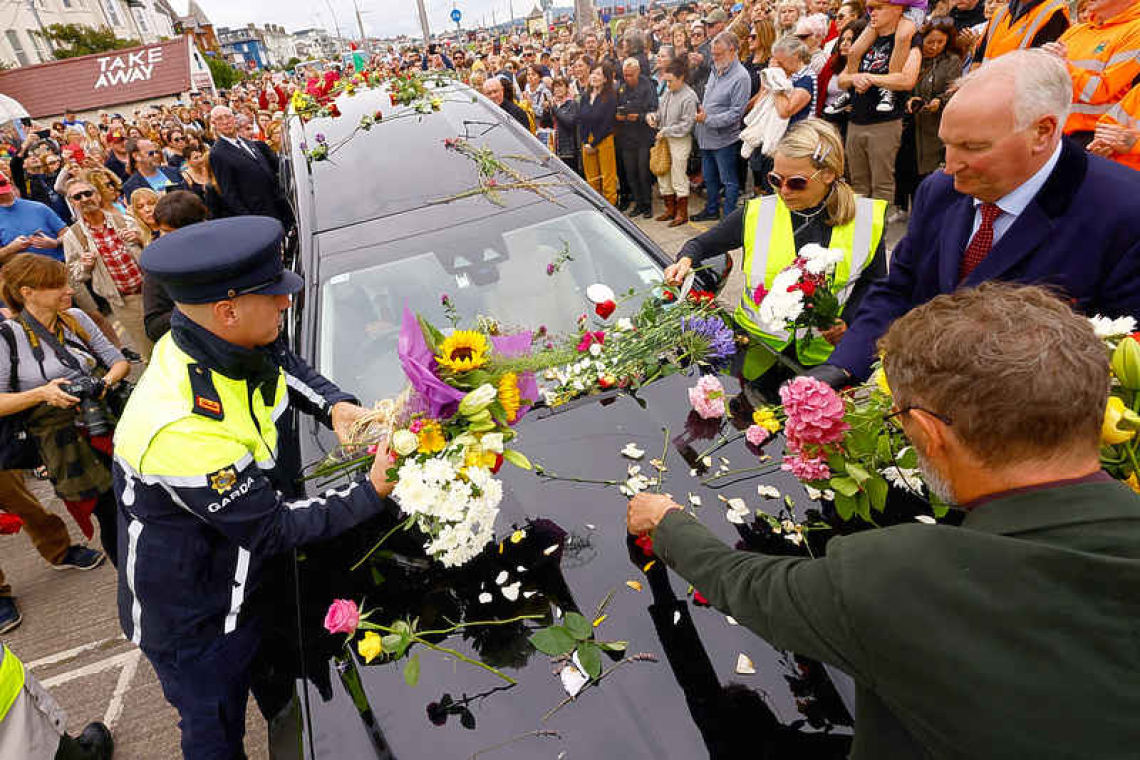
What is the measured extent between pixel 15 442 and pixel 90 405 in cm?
50

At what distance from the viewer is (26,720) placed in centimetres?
216

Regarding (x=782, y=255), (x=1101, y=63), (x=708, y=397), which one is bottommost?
(x=708, y=397)

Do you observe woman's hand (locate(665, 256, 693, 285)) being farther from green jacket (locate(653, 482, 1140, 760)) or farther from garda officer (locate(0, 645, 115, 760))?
garda officer (locate(0, 645, 115, 760))

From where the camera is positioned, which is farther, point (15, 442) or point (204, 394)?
point (15, 442)

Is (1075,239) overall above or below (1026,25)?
below

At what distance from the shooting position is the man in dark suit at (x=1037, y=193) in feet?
5.80

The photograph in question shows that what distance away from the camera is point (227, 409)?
1730 millimetres

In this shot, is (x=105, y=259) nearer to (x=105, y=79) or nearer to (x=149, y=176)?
(x=149, y=176)

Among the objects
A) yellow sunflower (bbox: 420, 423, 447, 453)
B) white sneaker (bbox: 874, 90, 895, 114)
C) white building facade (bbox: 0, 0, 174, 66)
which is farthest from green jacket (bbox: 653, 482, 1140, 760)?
white building facade (bbox: 0, 0, 174, 66)

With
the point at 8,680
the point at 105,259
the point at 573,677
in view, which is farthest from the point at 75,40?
the point at 573,677

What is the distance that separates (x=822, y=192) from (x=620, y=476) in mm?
1562

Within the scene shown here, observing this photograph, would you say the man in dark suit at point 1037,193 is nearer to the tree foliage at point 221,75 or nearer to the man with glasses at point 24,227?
the man with glasses at point 24,227

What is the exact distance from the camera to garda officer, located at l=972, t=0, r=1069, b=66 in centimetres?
382

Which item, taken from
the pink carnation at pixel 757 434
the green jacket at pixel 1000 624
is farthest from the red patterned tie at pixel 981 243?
the green jacket at pixel 1000 624
